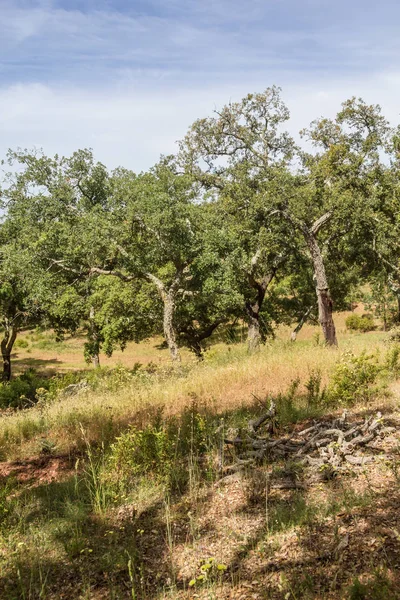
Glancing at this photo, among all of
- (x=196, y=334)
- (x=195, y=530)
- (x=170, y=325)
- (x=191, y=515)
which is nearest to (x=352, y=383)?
(x=191, y=515)

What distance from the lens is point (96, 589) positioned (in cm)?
346

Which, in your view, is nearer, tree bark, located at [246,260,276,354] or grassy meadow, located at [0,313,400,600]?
grassy meadow, located at [0,313,400,600]

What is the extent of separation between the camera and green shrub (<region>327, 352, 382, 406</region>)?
7.13m

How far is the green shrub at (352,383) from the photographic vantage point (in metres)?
7.13

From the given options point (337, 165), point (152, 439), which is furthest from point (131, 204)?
point (152, 439)

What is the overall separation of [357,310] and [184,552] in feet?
128

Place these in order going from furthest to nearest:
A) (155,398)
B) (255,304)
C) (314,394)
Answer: (255,304), (155,398), (314,394)

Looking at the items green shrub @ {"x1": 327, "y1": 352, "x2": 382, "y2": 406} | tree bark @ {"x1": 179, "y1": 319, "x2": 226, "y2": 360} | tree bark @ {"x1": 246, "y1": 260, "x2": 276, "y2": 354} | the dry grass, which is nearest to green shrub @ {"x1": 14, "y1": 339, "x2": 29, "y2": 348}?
tree bark @ {"x1": 179, "y1": 319, "x2": 226, "y2": 360}

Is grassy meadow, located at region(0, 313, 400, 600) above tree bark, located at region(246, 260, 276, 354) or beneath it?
beneath

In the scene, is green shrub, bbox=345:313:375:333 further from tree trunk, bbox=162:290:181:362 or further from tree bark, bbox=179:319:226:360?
tree trunk, bbox=162:290:181:362

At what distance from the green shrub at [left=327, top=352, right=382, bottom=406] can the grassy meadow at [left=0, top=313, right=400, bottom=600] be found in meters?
0.03

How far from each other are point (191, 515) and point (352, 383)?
4.04 m

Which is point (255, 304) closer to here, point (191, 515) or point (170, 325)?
point (170, 325)

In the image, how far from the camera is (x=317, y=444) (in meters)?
5.17
